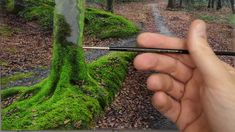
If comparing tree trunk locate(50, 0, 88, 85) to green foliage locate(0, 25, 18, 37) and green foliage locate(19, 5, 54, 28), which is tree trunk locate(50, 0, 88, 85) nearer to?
green foliage locate(19, 5, 54, 28)

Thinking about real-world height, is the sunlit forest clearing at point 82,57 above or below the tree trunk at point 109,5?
below

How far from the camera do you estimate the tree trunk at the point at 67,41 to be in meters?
2.62

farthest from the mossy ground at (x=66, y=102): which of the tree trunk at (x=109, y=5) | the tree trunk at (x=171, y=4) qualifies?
the tree trunk at (x=171, y=4)

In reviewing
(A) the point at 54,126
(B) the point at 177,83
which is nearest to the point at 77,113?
(A) the point at 54,126

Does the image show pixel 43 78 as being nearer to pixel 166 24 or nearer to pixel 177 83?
pixel 166 24

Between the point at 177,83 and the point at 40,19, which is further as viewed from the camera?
the point at 40,19

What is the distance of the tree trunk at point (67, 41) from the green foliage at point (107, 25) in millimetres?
67

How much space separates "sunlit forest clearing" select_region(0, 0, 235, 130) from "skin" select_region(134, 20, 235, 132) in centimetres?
153

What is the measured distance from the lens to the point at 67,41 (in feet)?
8.71

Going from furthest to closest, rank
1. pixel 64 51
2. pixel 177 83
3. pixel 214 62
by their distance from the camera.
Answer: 1. pixel 64 51
2. pixel 177 83
3. pixel 214 62

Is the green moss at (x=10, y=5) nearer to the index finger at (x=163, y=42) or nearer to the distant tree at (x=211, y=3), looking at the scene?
the distant tree at (x=211, y=3)

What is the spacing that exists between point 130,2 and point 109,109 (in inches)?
32.5

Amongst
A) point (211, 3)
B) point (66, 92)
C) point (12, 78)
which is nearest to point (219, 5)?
point (211, 3)

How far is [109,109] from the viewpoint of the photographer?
276 centimetres
